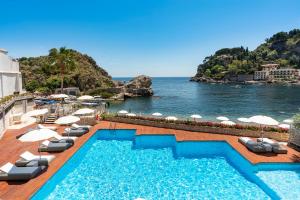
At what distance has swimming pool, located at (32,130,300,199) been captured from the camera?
11.2 metres

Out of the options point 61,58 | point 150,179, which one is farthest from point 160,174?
point 61,58

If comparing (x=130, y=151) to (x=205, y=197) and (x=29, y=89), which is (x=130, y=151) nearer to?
(x=205, y=197)

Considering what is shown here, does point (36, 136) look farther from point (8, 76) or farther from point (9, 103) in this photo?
point (8, 76)

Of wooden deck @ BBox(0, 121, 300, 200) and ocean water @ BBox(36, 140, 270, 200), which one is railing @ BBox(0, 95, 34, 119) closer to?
wooden deck @ BBox(0, 121, 300, 200)

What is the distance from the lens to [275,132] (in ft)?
60.2

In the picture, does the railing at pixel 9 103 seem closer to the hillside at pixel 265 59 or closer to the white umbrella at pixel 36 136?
the white umbrella at pixel 36 136

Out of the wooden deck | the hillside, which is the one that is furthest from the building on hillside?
the wooden deck

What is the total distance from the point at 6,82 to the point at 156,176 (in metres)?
21.8

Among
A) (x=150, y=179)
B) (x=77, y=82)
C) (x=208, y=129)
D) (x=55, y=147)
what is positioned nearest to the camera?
(x=150, y=179)

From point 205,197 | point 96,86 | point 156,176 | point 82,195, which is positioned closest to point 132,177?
point 156,176

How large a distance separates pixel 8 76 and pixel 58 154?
1705cm

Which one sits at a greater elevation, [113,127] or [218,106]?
[113,127]

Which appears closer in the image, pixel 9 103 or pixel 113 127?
pixel 9 103

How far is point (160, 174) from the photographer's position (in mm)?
13422
